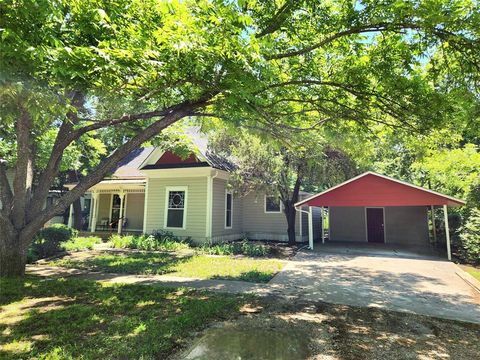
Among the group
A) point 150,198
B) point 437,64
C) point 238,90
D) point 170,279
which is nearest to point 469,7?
point 437,64

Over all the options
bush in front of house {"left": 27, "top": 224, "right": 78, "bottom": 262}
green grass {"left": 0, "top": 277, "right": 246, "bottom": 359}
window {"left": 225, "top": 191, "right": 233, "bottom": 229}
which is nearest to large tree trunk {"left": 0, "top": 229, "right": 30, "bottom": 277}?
green grass {"left": 0, "top": 277, "right": 246, "bottom": 359}

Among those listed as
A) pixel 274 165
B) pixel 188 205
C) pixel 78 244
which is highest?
pixel 274 165

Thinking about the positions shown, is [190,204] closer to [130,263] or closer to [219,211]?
[219,211]

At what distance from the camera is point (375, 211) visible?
60.1 ft

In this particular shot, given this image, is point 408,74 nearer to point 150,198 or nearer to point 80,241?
point 150,198

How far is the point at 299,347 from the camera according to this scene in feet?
13.1

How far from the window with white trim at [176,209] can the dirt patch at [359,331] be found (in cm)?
986

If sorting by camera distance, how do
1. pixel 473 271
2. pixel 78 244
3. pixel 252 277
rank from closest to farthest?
pixel 252 277
pixel 473 271
pixel 78 244

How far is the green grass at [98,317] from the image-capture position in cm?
379

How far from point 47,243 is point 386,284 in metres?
11.8

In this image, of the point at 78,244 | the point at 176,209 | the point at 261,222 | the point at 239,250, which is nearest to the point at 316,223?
the point at 261,222

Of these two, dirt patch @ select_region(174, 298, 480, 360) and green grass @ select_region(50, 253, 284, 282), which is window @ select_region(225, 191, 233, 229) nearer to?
green grass @ select_region(50, 253, 284, 282)

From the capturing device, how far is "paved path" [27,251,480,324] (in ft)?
20.0

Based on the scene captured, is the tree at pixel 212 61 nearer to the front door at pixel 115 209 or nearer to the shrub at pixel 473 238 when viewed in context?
the shrub at pixel 473 238
